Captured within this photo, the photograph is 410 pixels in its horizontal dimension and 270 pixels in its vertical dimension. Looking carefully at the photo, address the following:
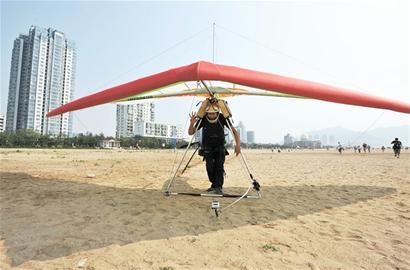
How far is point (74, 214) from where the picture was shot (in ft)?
13.2

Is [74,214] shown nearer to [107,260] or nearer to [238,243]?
[107,260]

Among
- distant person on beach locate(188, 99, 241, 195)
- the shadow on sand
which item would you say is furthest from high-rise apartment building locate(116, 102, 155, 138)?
distant person on beach locate(188, 99, 241, 195)

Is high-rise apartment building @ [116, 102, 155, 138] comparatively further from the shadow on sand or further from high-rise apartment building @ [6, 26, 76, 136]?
the shadow on sand

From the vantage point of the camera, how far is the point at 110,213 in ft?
13.4

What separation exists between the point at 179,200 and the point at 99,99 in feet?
8.98

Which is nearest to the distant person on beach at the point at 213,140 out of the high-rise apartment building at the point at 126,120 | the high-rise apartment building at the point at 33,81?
the high-rise apartment building at the point at 33,81

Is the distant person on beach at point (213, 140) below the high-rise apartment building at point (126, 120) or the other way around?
below

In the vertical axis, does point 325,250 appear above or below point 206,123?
below

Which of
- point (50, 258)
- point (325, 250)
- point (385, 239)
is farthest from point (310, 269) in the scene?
point (50, 258)

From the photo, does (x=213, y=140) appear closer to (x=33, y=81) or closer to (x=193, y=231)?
(x=193, y=231)

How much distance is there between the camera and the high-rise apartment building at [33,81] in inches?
3125

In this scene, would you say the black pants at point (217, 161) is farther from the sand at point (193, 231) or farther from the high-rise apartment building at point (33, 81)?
the high-rise apartment building at point (33, 81)

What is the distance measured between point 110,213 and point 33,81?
95298mm

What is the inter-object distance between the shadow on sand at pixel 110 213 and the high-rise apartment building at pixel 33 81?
90468 mm
